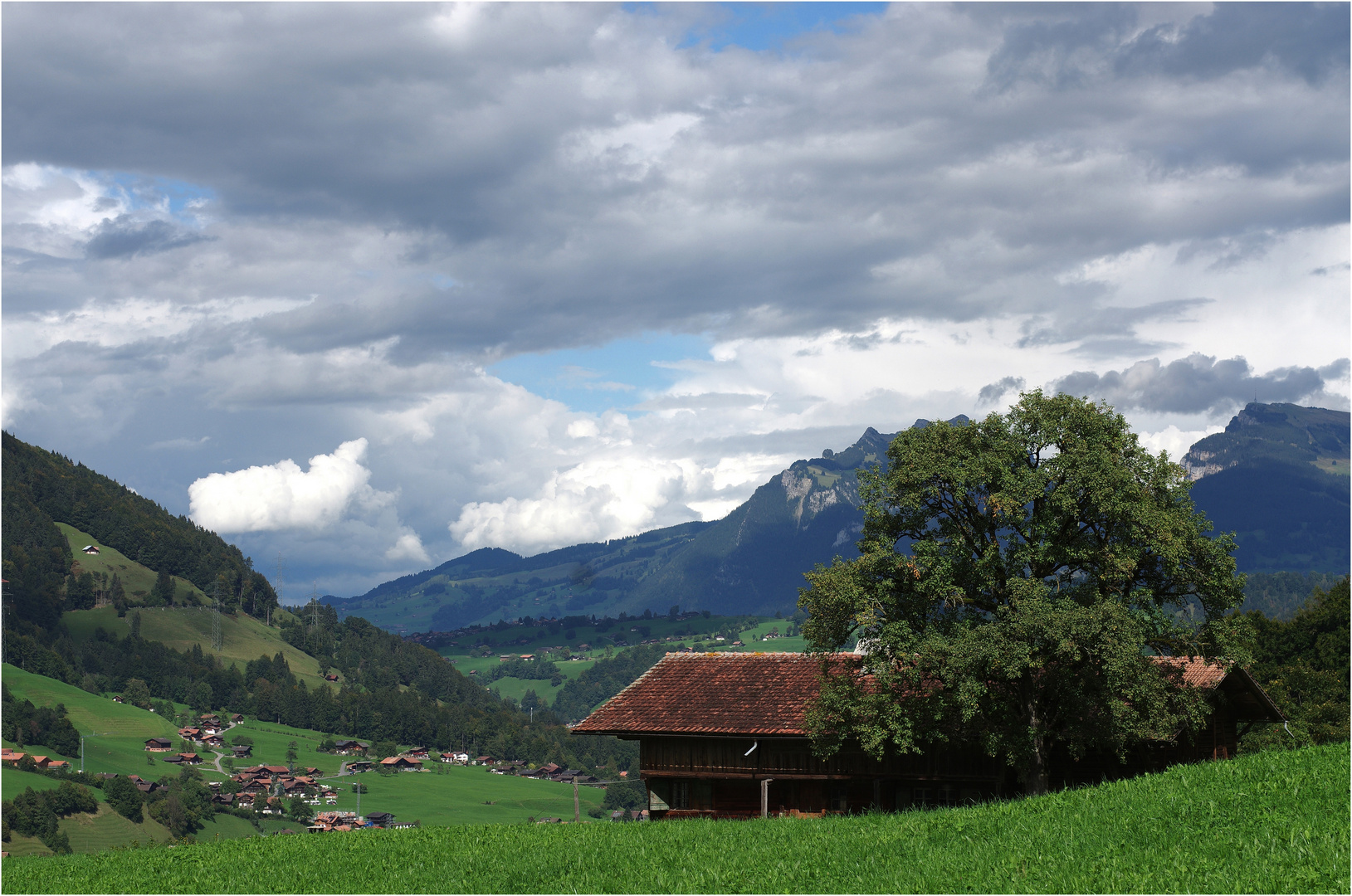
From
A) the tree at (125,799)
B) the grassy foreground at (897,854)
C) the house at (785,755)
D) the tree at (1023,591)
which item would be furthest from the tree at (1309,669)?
the tree at (125,799)

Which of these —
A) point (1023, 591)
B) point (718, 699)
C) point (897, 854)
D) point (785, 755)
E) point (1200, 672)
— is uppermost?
point (1023, 591)

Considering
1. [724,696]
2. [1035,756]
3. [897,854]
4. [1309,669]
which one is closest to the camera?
[897,854]

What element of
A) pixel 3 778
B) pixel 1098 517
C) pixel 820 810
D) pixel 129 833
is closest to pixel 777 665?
pixel 820 810

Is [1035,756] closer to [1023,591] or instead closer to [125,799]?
[1023,591]

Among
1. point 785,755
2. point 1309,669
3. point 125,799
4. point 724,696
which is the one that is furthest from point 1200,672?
point 125,799

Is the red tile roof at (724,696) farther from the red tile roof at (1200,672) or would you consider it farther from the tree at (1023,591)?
the tree at (1023,591)

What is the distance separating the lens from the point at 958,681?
30922 millimetres

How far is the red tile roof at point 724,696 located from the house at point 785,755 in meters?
0.07

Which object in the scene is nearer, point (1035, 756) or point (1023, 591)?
point (1023, 591)

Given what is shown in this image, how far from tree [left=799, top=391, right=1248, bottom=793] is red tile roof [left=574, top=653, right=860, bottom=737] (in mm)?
4275

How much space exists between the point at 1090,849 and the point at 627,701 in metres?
26.3

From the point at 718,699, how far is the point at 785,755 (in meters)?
3.34

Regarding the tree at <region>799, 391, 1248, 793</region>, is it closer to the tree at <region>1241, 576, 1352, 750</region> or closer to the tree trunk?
the tree trunk

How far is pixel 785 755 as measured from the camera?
40.1 m
